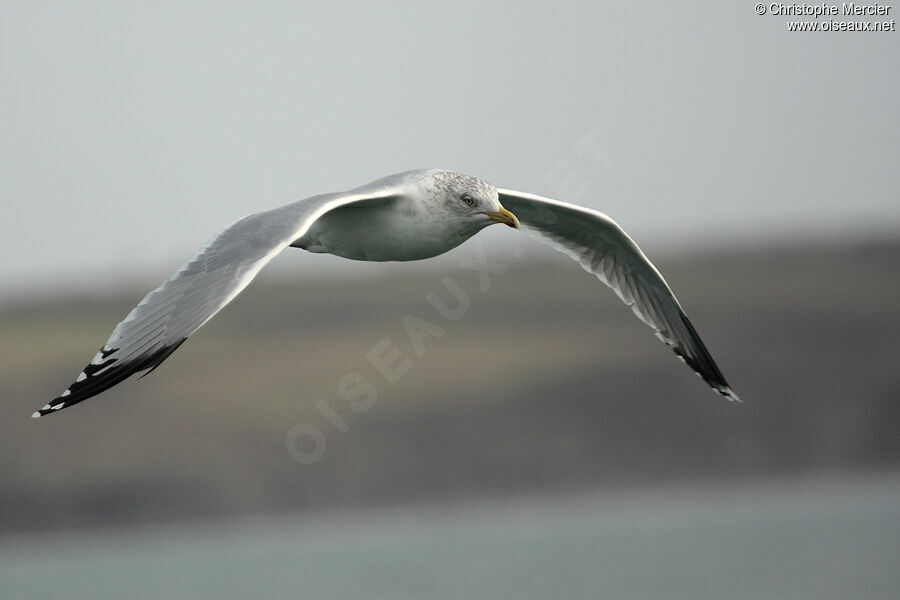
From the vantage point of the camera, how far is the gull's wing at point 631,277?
23.4ft

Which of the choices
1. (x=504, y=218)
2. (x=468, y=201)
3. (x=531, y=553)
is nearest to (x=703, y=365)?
(x=504, y=218)

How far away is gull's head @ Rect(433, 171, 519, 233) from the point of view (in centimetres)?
611

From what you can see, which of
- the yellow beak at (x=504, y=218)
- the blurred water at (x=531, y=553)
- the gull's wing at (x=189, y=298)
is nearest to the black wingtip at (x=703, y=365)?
the yellow beak at (x=504, y=218)

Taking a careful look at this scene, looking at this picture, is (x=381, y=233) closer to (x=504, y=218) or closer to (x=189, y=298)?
(x=504, y=218)

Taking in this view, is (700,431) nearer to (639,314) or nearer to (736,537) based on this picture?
(736,537)

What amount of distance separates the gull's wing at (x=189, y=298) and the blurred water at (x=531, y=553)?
21.1 meters

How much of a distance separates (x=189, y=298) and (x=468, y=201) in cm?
141

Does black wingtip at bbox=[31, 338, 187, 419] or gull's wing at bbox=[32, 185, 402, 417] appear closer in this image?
black wingtip at bbox=[31, 338, 187, 419]

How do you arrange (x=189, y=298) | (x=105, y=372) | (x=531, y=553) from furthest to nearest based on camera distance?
(x=531, y=553) → (x=189, y=298) → (x=105, y=372)

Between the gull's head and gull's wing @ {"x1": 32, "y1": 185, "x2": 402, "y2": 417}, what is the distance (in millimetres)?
A: 545

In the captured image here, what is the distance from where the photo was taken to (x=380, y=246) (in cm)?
618

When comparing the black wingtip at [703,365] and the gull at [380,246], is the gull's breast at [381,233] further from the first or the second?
the black wingtip at [703,365]

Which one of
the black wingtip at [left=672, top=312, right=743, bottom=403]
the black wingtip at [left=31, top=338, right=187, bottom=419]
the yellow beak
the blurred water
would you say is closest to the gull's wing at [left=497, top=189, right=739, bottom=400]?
the black wingtip at [left=672, top=312, right=743, bottom=403]

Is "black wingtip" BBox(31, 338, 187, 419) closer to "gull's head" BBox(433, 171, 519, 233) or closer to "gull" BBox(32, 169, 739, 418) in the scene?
"gull" BBox(32, 169, 739, 418)
